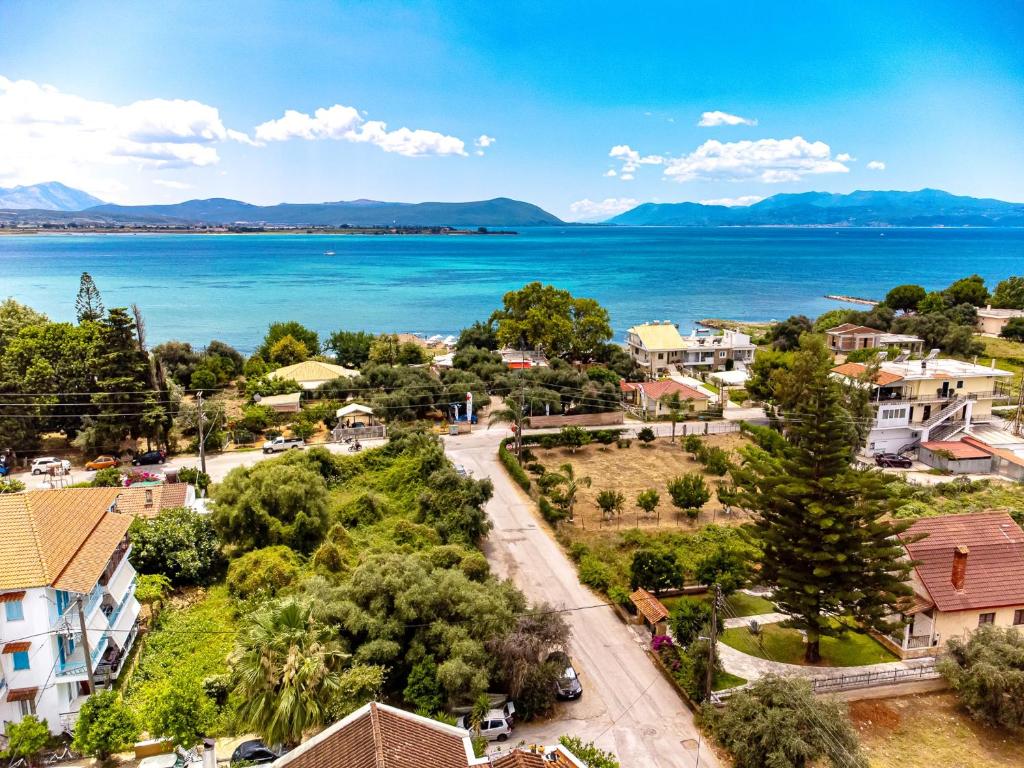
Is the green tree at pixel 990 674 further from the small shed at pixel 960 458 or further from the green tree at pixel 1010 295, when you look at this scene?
the green tree at pixel 1010 295

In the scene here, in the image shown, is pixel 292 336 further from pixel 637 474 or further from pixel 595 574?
pixel 595 574

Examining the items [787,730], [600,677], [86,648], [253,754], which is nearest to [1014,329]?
[600,677]

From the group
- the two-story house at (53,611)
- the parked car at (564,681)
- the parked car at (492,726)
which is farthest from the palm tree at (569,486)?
the two-story house at (53,611)

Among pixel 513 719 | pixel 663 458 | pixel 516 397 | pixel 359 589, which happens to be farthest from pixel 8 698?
pixel 663 458

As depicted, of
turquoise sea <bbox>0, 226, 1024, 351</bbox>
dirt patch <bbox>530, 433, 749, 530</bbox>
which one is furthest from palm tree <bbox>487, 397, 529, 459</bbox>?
turquoise sea <bbox>0, 226, 1024, 351</bbox>

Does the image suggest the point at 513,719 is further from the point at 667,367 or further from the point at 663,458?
the point at 667,367
